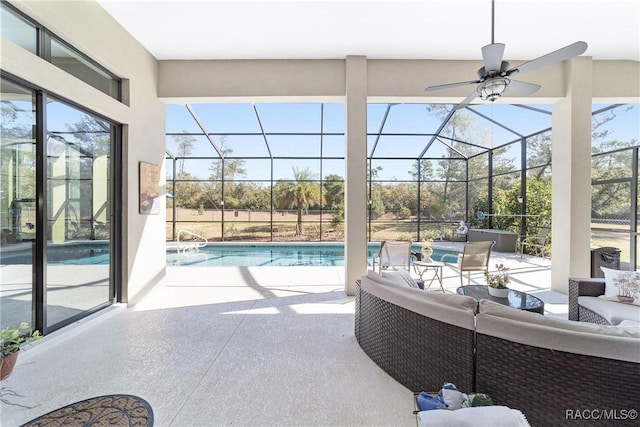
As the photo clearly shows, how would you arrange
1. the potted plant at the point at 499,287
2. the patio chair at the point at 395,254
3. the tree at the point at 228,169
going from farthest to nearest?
the tree at the point at 228,169 < the patio chair at the point at 395,254 < the potted plant at the point at 499,287

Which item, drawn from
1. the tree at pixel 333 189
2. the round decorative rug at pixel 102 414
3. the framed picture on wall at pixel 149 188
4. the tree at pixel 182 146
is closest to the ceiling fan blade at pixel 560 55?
the round decorative rug at pixel 102 414

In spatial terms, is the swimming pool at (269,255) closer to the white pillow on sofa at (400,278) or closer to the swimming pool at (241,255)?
the swimming pool at (241,255)

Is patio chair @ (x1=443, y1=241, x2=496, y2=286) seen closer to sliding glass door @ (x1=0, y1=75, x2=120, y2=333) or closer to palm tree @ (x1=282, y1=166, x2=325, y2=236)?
sliding glass door @ (x1=0, y1=75, x2=120, y2=333)

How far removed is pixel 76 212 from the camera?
130 inches

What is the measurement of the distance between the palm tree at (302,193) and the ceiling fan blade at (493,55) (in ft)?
26.5

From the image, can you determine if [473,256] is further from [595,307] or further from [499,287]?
[595,307]

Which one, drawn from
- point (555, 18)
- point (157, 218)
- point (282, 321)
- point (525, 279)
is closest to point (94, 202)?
point (157, 218)

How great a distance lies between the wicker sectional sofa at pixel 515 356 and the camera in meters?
1.48

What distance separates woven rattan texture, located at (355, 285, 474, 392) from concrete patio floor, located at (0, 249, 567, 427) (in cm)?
14

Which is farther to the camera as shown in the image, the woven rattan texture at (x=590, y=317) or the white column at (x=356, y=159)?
the white column at (x=356, y=159)

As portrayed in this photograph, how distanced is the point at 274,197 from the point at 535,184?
8384 mm

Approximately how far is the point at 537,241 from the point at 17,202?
35.8 feet

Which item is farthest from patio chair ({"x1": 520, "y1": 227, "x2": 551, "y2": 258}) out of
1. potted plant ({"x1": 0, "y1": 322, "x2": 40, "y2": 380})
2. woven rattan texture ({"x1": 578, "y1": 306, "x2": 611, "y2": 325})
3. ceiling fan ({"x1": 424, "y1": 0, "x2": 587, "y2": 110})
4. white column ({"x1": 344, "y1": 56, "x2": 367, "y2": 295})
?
potted plant ({"x1": 0, "y1": 322, "x2": 40, "y2": 380})

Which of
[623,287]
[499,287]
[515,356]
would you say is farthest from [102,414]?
[623,287]
